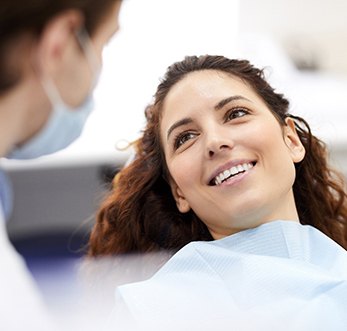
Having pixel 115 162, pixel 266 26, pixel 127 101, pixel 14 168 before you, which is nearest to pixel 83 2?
pixel 127 101

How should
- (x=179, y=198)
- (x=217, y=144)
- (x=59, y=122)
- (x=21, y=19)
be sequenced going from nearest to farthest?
(x=21, y=19)
(x=59, y=122)
(x=217, y=144)
(x=179, y=198)

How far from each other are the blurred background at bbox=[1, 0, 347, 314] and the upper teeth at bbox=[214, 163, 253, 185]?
0.25 meters

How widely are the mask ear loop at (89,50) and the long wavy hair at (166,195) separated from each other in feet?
1.15

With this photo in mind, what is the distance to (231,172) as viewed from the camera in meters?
1.07

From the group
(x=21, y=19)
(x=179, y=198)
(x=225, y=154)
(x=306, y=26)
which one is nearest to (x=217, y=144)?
(x=225, y=154)

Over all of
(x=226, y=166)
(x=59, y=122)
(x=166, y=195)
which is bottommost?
(x=166, y=195)

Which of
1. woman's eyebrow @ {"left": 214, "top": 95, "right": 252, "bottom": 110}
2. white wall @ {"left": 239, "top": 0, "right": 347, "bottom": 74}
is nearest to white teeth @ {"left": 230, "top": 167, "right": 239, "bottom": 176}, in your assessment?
woman's eyebrow @ {"left": 214, "top": 95, "right": 252, "bottom": 110}

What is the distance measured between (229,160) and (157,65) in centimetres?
42

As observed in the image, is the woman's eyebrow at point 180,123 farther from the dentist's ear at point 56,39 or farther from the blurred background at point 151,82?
the dentist's ear at point 56,39

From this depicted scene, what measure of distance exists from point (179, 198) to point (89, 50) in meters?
0.45

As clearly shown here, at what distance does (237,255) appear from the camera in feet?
3.57

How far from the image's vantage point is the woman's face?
1.07 meters

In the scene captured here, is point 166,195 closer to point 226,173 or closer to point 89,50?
point 226,173

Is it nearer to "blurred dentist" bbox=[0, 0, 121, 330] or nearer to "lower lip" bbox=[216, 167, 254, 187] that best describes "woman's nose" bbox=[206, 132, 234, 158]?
"lower lip" bbox=[216, 167, 254, 187]
